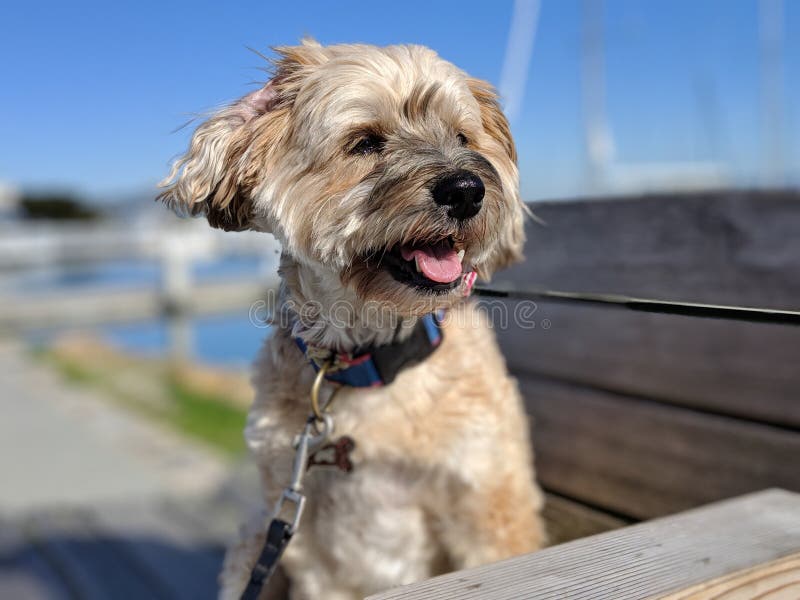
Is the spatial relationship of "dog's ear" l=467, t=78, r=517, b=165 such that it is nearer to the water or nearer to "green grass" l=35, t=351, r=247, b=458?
"green grass" l=35, t=351, r=247, b=458

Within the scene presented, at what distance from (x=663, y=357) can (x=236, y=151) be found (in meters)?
1.12

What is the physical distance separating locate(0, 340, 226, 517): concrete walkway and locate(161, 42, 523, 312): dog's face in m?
2.45

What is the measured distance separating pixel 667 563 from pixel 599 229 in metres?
1.19

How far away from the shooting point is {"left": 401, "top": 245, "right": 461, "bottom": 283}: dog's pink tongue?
158 cm

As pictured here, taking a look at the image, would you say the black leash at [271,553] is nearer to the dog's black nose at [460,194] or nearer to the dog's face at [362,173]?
the dog's face at [362,173]

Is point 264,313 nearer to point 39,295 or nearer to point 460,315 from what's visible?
point 460,315

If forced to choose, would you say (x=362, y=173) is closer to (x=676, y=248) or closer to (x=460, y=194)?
(x=460, y=194)

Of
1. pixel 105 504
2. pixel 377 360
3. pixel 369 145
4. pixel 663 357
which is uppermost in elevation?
pixel 369 145

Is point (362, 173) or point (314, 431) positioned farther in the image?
point (362, 173)

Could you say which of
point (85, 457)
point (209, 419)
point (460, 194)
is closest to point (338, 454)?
point (460, 194)

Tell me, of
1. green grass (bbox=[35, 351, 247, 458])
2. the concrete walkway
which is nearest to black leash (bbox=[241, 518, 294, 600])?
the concrete walkway

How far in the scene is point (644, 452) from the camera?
1.75 metres

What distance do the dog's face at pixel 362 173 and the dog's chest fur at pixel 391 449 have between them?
229 millimetres

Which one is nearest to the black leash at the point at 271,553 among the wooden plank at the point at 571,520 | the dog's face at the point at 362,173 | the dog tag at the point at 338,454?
the dog tag at the point at 338,454
